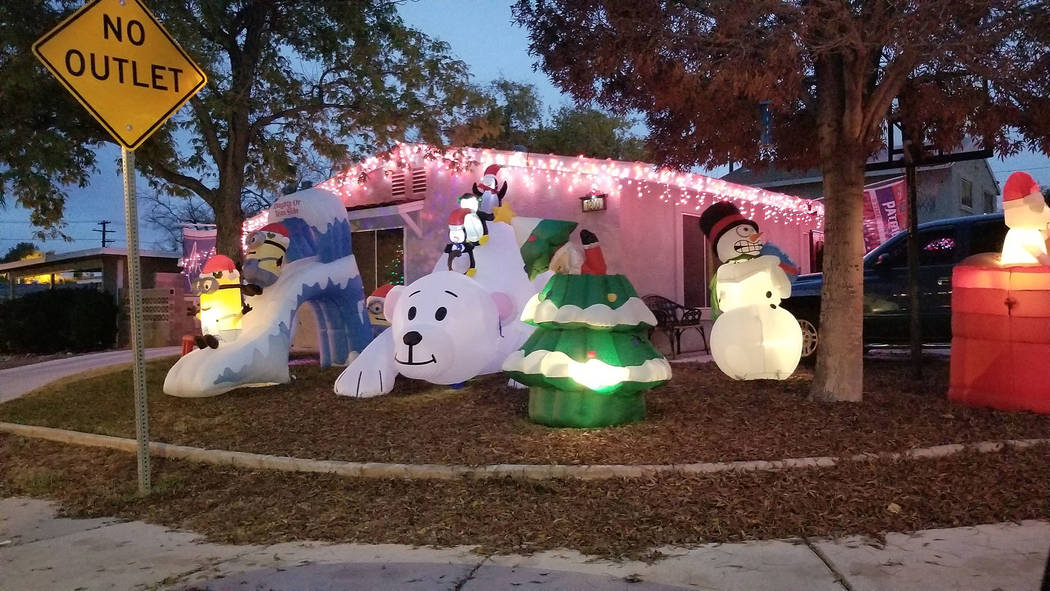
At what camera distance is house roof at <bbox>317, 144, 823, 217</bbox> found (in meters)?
12.5

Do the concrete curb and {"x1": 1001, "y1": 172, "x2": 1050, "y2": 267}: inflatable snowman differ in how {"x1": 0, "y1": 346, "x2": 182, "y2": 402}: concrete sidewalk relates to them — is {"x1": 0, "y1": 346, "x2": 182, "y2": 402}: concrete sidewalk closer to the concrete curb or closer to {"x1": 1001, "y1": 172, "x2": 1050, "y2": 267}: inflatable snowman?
the concrete curb

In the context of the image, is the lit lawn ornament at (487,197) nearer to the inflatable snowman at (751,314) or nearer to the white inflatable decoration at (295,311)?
the white inflatable decoration at (295,311)

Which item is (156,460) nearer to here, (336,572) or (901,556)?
(336,572)

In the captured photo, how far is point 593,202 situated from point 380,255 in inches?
180

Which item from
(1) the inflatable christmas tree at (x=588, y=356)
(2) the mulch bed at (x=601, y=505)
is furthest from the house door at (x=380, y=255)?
(2) the mulch bed at (x=601, y=505)

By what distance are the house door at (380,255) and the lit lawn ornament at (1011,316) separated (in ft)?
31.4

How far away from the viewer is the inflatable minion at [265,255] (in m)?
9.78

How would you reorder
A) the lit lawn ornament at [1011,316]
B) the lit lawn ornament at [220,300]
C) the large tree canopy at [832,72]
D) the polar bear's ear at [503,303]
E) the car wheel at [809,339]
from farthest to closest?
the car wheel at [809,339], the lit lawn ornament at [220,300], the polar bear's ear at [503,303], the lit lawn ornament at [1011,316], the large tree canopy at [832,72]

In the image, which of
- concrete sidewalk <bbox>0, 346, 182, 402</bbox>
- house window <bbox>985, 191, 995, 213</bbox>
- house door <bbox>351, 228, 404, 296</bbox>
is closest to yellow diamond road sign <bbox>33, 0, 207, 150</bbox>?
concrete sidewalk <bbox>0, 346, 182, 402</bbox>

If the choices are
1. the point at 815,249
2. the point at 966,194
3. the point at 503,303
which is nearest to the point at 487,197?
the point at 503,303

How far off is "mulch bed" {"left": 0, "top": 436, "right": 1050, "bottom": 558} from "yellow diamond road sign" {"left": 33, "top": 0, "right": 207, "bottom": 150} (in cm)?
284

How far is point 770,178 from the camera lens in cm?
2864

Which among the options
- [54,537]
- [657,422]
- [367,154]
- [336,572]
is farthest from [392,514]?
[367,154]

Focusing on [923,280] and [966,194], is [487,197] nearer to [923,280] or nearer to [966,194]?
[923,280]
